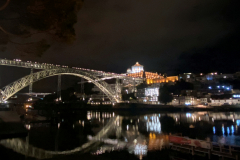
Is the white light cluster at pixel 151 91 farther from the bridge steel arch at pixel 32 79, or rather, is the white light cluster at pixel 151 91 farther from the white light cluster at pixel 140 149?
the white light cluster at pixel 140 149

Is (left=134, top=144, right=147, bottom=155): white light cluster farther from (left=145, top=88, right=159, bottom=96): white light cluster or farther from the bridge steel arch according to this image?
(left=145, top=88, right=159, bottom=96): white light cluster

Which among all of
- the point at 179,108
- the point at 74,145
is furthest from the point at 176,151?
the point at 179,108

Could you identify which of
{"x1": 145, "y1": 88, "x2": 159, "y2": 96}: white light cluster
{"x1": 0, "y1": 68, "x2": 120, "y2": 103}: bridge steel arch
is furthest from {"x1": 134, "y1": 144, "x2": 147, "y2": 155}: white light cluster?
{"x1": 145, "y1": 88, "x2": 159, "y2": 96}: white light cluster

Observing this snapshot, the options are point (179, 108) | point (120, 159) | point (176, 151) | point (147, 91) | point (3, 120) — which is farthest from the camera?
point (147, 91)

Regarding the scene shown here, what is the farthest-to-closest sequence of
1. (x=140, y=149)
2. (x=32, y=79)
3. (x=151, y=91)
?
(x=151, y=91) < (x=32, y=79) < (x=140, y=149)

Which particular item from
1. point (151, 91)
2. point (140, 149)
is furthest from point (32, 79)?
Result: point (151, 91)

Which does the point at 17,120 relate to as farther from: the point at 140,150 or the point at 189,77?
the point at 189,77

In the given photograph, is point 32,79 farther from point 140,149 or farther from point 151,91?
point 151,91

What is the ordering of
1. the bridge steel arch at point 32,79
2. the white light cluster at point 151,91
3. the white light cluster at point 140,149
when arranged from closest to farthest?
the white light cluster at point 140,149 < the bridge steel arch at point 32,79 < the white light cluster at point 151,91

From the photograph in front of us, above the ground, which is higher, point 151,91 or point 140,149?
point 151,91

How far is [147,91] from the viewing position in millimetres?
62594

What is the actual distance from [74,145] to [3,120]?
5.44 m

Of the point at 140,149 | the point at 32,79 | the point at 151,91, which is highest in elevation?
the point at 32,79

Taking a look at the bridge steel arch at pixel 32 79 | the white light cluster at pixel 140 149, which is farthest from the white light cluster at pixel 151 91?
the white light cluster at pixel 140 149
